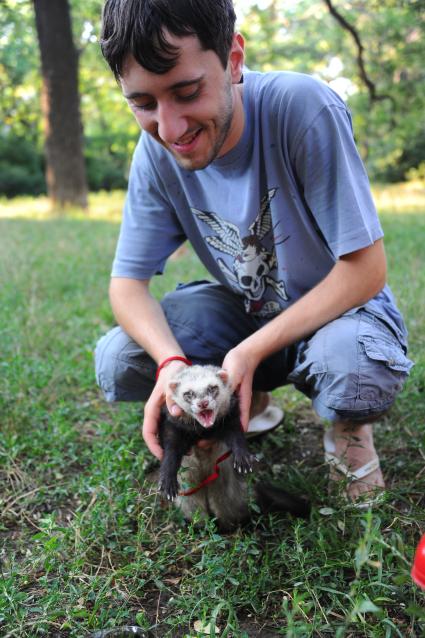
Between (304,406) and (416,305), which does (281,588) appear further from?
(416,305)

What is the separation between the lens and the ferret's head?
7.38 feet

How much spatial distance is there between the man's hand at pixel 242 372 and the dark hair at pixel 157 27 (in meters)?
1.08

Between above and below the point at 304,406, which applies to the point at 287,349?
→ above

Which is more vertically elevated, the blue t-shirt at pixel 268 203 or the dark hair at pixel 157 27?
the dark hair at pixel 157 27

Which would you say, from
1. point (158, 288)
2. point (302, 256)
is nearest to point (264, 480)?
point (302, 256)

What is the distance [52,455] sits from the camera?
2.98 m

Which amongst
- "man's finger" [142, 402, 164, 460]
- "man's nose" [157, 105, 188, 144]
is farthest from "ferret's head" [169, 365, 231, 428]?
"man's nose" [157, 105, 188, 144]

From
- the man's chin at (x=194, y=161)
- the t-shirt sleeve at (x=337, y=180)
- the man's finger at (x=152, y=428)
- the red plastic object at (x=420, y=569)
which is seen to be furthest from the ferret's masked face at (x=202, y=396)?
the red plastic object at (x=420, y=569)

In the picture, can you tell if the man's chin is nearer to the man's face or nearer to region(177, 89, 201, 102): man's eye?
the man's face

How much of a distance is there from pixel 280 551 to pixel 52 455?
1.29 meters

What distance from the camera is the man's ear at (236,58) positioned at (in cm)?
230

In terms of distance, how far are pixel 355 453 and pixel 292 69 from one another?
2090cm

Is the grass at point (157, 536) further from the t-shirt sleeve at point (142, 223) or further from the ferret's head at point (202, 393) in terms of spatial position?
the t-shirt sleeve at point (142, 223)

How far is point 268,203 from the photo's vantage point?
258 cm
